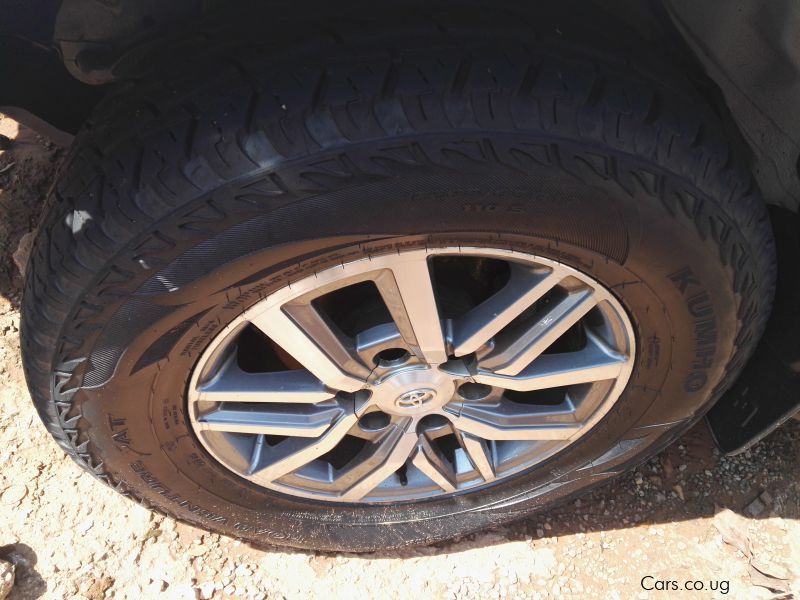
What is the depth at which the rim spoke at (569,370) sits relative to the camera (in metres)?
1.91

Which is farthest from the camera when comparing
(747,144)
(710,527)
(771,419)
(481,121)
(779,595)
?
(710,527)

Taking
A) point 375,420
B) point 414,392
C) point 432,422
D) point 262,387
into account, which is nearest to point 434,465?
point 432,422

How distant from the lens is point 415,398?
198cm

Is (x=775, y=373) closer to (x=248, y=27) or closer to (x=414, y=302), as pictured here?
(x=414, y=302)

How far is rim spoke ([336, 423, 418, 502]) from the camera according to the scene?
211cm

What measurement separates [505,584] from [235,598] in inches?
36.8

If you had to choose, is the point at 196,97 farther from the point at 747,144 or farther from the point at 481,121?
the point at 747,144

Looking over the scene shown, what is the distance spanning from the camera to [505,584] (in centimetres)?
242

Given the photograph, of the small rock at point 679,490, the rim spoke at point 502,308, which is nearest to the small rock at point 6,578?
the rim spoke at point 502,308

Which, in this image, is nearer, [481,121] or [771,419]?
[481,121]

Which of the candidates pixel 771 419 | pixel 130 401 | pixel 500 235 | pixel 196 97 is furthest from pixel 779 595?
pixel 196 97

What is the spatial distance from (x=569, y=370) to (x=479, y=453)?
1.41 ft

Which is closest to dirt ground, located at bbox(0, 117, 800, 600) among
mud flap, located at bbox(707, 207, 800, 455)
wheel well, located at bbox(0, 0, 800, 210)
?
mud flap, located at bbox(707, 207, 800, 455)

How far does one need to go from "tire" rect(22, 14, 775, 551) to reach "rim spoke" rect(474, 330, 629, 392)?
0.16 m
